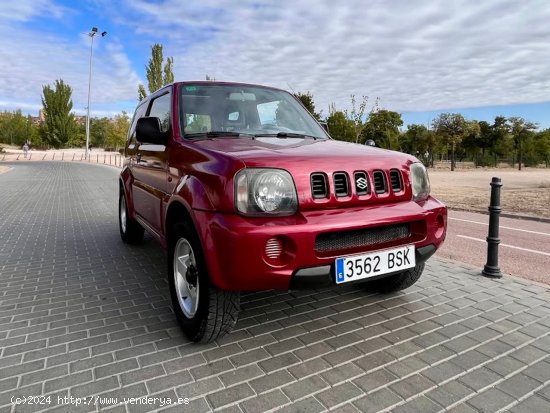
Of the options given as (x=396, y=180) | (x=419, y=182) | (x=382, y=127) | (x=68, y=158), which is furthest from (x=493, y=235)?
(x=382, y=127)

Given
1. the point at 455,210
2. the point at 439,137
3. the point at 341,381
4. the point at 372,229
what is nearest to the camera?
the point at 341,381

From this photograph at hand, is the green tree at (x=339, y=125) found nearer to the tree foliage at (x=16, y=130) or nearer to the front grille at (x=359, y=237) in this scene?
the front grille at (x=359, y=237)

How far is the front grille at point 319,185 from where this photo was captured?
246 cm

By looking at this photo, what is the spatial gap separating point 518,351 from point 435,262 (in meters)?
2.20

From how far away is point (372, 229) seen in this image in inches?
103

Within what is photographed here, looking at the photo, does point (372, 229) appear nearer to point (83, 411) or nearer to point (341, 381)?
point (341, 381)

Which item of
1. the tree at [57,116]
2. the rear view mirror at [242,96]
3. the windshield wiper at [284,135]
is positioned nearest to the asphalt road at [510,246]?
the windshield wiper at [284,135]

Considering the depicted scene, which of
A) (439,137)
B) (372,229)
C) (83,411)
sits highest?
(439,137)

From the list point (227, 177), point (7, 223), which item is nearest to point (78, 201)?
point (7, 223)

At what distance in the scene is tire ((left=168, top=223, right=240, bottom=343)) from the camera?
8.23ft

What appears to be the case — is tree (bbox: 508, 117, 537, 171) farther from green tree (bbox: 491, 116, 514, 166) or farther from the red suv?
the red suv

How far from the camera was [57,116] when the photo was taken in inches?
2687

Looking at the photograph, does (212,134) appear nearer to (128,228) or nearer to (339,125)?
(128,228)

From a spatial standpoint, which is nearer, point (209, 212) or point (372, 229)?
point (209, 212)
